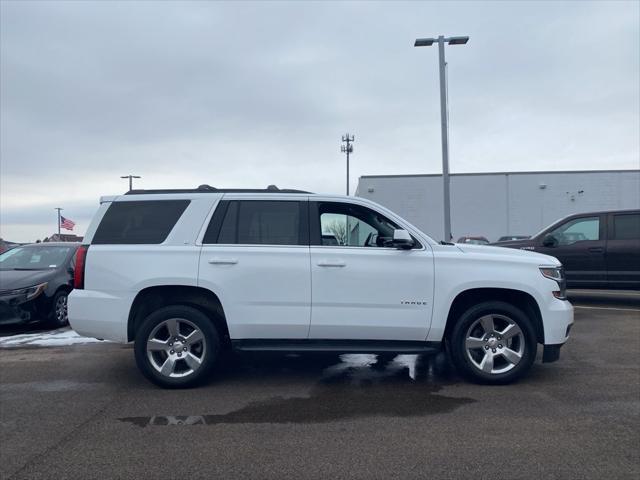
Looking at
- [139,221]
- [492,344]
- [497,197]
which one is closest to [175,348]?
[139,221]

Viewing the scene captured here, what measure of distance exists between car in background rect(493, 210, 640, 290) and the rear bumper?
28.1 ft

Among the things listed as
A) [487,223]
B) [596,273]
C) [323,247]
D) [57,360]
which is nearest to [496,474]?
[323,247]

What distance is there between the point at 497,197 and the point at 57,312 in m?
31.5

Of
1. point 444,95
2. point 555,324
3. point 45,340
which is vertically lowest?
point 45,340

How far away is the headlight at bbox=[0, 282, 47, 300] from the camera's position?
29.3ft

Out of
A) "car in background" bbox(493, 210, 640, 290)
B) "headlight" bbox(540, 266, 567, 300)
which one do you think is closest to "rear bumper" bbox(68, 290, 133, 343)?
"headlight" bbox(540, 266, 567, 300)

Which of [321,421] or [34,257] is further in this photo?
[34,257]

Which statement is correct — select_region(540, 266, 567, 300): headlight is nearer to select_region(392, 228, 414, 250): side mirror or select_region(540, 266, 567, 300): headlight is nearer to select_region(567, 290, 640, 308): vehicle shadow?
select_region(392, 228, 414, 250): side mirror

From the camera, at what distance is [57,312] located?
9.48m

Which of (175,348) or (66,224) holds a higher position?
(66,224)

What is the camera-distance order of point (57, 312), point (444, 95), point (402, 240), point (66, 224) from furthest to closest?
point (66, 224), point (444, 95), point (57, 312), point (402, 240)

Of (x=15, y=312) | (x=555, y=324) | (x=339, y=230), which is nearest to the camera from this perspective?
(x=555, y=324)

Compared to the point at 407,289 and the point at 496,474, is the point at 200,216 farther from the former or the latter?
the point at 496,474

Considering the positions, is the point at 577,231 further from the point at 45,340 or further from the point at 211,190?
the point at 45,340
